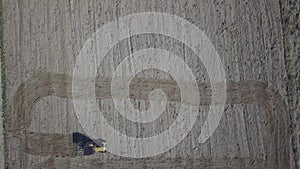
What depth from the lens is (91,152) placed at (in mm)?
14812

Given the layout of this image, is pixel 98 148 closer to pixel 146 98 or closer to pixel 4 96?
pixel 146 98

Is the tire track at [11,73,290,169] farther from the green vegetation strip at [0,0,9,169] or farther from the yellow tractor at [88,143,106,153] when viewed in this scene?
the yellow tractor at [88,143,106,153]

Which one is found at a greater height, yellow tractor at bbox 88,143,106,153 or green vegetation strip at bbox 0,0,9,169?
green vegetation strip at bbox 0,0,9,169

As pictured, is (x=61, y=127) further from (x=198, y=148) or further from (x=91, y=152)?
(x=198, y=148)

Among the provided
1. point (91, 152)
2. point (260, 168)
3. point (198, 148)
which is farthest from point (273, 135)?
point (91, 152)

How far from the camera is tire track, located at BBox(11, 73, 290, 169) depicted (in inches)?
582

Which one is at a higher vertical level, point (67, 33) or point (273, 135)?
point (67, 33)

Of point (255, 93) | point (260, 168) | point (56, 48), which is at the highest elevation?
point (56, 48)

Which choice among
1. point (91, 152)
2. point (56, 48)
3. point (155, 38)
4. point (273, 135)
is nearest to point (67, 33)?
point (56, 48)

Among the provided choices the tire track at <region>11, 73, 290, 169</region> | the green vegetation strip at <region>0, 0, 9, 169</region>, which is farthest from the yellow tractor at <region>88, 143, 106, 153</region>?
the green vegetation strip at <region>0, 0, 9, 169</region>

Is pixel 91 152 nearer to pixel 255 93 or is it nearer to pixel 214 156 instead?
pixel 214 156

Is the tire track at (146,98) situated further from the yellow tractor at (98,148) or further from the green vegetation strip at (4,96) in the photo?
the yellow tractor at (98,148)

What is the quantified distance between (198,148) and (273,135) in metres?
2.48

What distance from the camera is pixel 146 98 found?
15.1m
